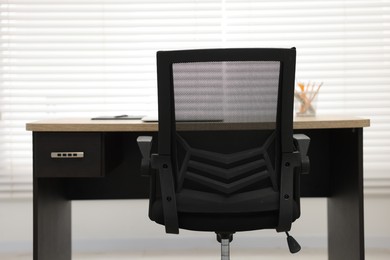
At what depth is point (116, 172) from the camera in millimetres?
2717

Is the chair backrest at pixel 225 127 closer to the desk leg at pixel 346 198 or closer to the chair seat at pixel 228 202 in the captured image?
the chair seat at pixel 228 202

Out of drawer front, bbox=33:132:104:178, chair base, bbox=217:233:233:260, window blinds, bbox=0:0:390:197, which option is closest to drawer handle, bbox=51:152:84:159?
drawer front, bbox=33:132:104:178

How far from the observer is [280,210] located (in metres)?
1.85

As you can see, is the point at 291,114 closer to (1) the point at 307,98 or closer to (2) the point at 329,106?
(1) the point at 307,98

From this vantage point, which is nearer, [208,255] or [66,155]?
[66,155]

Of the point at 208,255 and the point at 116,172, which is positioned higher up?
the point at 116,172

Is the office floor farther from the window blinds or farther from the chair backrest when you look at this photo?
the chair backrest

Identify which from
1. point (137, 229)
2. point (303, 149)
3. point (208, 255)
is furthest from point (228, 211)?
point (137, 229)

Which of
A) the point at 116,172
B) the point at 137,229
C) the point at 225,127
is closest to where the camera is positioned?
the point at 225,127

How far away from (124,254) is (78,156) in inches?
51.6

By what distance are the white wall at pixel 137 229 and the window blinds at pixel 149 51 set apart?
0.70 feet

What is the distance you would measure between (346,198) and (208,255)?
115cm

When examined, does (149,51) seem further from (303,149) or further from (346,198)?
(303,149)

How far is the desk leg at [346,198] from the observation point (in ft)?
7.43
